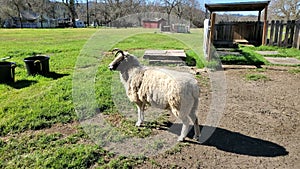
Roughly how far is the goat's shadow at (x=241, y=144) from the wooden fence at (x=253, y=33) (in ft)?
38.2

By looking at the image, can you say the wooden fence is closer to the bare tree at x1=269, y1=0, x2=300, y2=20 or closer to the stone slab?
the stone slab

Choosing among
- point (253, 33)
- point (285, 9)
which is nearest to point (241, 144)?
point (253, 33)

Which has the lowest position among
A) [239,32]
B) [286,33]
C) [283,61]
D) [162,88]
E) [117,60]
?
[162,88]

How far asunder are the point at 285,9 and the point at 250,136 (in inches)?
1624

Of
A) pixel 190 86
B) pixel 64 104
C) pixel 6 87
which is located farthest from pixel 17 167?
pixel 6 87

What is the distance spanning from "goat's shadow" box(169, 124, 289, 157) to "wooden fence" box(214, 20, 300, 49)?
1166cm

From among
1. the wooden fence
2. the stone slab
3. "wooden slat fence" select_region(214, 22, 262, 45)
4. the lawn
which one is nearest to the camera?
the lawn

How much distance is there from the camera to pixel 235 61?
1016 cm

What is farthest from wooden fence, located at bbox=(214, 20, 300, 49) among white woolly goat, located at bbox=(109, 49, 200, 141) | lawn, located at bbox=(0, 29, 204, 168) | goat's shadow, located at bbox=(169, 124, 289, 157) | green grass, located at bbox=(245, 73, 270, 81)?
white woolly goat, located at bbox=(109, 49, 200, 141)

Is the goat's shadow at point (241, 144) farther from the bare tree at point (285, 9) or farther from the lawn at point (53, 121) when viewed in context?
the bare tree at point (285, 9)

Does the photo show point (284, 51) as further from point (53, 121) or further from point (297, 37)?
point (53, 121)

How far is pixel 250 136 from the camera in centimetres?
399

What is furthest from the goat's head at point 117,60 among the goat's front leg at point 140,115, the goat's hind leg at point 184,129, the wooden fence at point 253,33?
the wooden fence at point 253,33

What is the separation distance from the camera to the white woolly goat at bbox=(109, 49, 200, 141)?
11.4 feet
